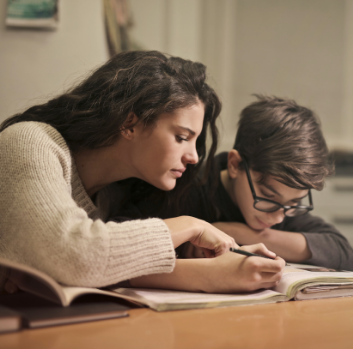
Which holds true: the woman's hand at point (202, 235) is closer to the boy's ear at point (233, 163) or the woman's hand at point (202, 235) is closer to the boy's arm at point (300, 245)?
the boy's arm at point (300, 245)

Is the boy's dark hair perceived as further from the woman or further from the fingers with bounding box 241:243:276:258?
the fingers with bounding box 241:243:276:258

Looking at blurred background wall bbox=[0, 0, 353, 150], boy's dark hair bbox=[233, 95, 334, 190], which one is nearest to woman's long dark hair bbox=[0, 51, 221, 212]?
boy's dark hair bbox=[233, 95, 334, 190]

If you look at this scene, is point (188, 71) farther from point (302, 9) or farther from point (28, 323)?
point (302, 9)

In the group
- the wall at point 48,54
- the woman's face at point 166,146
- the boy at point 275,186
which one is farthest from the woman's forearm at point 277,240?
the wall at point 48,54

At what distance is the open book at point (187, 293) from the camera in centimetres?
60

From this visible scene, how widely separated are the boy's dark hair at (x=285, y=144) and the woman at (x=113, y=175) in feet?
0.50

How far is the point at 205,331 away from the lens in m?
0.57

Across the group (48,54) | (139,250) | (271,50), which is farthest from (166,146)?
(271,50)

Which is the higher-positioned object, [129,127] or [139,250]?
[129,127]

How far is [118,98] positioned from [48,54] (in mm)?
665

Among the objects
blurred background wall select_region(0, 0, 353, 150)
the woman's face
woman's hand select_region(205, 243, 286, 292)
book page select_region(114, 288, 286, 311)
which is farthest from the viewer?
blurred background wall select_region(0, 0, 353, 150)

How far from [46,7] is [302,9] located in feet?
5.81

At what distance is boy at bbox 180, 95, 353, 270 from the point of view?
1169 millimetres

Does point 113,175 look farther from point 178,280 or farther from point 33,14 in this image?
point 33,14
